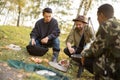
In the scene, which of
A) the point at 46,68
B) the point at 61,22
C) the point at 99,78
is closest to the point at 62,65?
the point at 46,68

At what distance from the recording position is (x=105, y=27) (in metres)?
4.06

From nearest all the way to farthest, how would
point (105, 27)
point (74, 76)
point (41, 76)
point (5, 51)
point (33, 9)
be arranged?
point (105, 27) < point (41, 76) < point (74, 76) < point (5, 51) < point (33, 9)

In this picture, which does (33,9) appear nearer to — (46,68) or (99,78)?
(46,68)

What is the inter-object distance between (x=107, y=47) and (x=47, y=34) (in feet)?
12.2

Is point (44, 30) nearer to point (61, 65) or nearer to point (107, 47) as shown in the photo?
point (61, 65)

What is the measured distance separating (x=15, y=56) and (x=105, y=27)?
3640 millimetres

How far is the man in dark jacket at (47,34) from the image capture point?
7.37 m

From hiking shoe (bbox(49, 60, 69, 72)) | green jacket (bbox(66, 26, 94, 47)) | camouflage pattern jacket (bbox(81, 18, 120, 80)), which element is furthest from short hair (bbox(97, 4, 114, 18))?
hiking shoe (bbox(49, 60, 69, 72))

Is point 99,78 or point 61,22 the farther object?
point 61,22

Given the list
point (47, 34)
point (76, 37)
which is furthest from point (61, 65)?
point (47, 34)

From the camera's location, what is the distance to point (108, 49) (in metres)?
4.06

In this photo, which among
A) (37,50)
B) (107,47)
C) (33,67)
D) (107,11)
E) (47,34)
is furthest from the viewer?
(47,34)

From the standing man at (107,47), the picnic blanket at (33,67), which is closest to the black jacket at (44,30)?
the picnic blanket at (33,67)

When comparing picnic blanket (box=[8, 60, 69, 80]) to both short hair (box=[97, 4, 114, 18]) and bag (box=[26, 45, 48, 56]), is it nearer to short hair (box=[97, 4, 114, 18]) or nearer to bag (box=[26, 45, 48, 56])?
bag (box=[26, 45, 48, 56])
